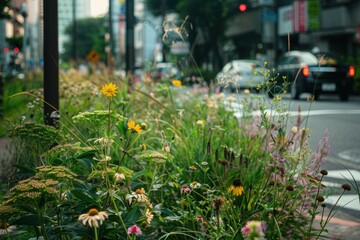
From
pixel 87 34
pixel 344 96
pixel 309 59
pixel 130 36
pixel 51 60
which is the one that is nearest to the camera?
pixel 51 60

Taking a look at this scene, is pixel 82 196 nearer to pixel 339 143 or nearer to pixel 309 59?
pixel 339 143

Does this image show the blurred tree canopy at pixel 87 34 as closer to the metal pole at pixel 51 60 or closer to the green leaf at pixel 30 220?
the metal pole at pixel 51 60

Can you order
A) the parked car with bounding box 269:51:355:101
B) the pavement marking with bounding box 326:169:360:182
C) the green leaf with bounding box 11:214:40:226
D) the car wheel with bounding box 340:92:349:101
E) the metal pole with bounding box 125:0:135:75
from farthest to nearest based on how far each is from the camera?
the car wheel with bounding box 340:92:349:101 < the parked car with bounding box 269:51:355:101 < the metal pole with bounding box 125:0:135:75 < the pavement marking with bounding box 326:169:360:182 < the green leaf with bounding box 11:214:40:226

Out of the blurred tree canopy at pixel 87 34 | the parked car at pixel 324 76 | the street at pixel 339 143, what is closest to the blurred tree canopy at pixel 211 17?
the parked car at pixel 324 76

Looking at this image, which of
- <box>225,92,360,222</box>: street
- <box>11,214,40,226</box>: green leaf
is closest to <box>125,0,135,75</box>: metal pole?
<box>225,92,360,222</box>: street

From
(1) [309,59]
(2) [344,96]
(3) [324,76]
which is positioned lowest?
(2) [344,96]

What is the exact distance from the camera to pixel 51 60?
5.44 meters

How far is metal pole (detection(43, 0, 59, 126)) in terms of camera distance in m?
5.41

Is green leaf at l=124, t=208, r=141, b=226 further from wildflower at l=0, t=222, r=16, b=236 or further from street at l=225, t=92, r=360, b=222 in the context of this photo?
street at l=225, t=92, r=360, b=222

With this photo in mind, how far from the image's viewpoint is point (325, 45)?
43312mm

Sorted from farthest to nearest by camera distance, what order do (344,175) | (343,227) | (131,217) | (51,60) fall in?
(344,175) → (51,60) → (343,227) → (131,217)

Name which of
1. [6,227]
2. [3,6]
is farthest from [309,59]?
[6,227]

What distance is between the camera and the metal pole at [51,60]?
17.8 feet

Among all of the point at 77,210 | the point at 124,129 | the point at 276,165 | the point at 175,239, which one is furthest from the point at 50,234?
the point at 124,129
